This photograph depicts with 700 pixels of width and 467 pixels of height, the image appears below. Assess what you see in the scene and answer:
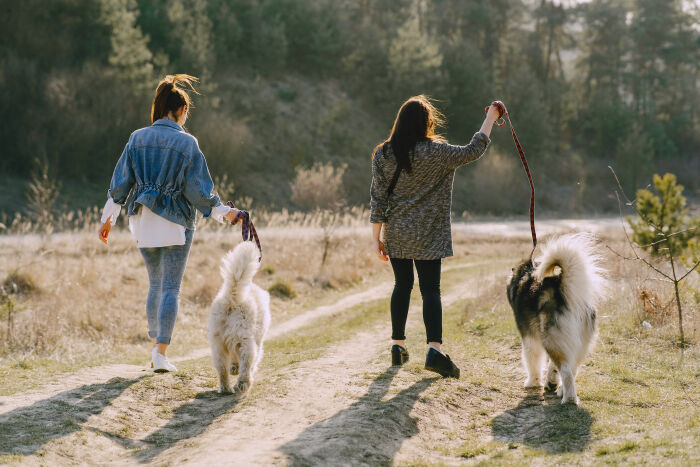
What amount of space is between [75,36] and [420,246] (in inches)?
1112

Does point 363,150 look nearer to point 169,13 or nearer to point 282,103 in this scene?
point 282,103

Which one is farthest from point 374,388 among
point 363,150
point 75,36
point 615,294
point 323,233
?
point 363,150

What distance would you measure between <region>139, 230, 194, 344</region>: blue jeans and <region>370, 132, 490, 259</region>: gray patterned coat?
5.55ft

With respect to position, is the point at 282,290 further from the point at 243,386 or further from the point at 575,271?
the point at 575,271

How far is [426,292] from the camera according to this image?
505cm

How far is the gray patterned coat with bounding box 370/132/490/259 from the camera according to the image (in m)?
4.89

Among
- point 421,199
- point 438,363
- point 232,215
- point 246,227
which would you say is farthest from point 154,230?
point 438,363

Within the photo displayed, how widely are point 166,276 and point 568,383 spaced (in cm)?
332

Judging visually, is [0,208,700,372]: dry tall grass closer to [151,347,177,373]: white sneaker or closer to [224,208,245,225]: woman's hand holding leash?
[151,347,177,373]: white sneaker

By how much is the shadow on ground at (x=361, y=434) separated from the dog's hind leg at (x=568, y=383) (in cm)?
109

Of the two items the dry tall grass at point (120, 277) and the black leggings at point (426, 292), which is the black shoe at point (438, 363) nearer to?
the black leggings at point (426, 292)

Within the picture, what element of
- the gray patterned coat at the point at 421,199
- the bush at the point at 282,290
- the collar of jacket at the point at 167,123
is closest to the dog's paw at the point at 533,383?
the gray patterned coat at the point at 421,199

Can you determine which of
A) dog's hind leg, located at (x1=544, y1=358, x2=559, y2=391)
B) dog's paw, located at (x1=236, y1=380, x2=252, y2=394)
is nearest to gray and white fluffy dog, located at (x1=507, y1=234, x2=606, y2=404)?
dog's hind leg, located at (x1=544, y1=358, x2=559, y2=391)

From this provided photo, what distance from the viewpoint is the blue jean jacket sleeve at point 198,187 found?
5148 millimetres
